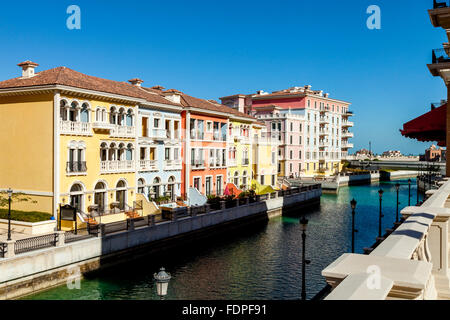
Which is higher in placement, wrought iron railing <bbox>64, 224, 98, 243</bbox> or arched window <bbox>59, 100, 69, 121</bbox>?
arched window <bbox>59, 100, 69, 121</bbox>

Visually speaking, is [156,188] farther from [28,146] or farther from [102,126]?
[28,146]

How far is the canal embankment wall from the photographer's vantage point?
55.9ft

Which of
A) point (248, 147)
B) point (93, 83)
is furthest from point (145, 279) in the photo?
point (248, 147)

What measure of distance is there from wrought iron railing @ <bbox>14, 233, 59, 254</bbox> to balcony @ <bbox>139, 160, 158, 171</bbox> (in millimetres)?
12846

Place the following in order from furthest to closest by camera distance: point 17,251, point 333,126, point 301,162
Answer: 1. point 333,126
2. point 301,162
3. point 17,251

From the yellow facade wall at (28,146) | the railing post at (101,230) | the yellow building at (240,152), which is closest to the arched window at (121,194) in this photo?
the yellow facade wall at (28,146)

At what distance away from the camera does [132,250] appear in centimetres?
2302

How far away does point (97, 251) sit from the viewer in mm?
20906

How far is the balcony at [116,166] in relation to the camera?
93.6 feet

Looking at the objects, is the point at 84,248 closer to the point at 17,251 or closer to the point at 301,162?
the point at 17,251

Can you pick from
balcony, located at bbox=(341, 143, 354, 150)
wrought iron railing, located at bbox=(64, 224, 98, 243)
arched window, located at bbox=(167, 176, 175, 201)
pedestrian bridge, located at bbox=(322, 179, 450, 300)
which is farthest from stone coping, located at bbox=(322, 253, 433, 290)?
balcony, located at bbox=(341, 143, 354, 150)

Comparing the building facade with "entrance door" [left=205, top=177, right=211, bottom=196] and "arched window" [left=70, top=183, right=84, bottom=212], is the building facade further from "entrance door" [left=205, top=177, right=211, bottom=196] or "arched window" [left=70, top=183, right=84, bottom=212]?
"arched window" [left=70, top=183, right=84, bottom=212]

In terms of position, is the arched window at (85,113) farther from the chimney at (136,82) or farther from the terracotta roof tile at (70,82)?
the chimney at (136,82)
